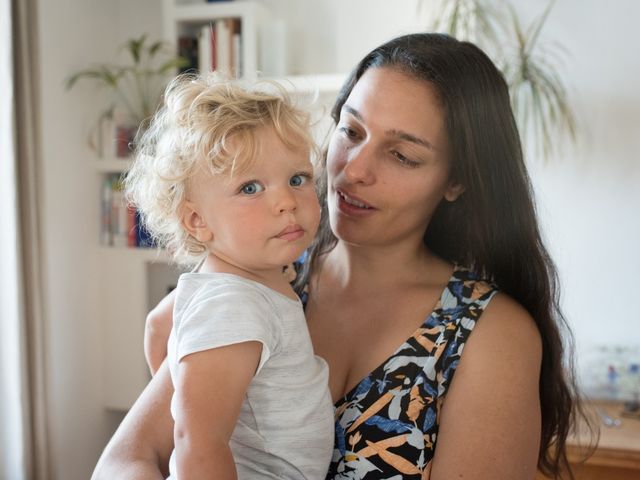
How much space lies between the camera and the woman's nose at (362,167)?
4.57ft

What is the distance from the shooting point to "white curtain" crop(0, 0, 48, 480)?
2.90 metres

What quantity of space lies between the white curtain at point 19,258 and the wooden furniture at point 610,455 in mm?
2032

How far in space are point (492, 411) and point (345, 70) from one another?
2.43 metres

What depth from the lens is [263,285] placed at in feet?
3.77

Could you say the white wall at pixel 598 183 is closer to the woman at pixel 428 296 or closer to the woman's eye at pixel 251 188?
the woman at pixel 428 296

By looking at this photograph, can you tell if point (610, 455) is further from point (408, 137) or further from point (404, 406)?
point (408, 137)

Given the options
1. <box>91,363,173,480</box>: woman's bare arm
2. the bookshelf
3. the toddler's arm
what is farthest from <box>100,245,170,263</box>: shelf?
the toddler's arm

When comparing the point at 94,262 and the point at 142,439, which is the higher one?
the point at 142,439

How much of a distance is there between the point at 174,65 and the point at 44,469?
182cm

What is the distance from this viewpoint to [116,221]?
11.8 feet

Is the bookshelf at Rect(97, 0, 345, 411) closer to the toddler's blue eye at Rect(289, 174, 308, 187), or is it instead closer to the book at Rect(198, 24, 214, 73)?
the book at Rect(198, 24, 214, 73)

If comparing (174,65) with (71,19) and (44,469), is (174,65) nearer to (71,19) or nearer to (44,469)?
(71,19)

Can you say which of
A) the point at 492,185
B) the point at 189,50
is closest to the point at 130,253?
the point at 189,50

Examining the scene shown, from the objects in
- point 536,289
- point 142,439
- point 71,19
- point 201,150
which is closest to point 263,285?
point 201,150
